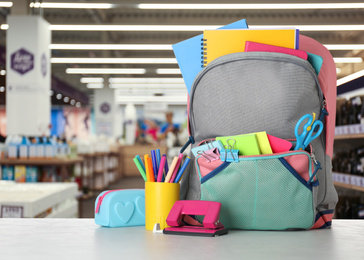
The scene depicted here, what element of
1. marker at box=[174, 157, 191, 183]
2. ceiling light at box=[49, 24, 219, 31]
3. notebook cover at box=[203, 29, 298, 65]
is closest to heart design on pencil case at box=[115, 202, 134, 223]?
marker at box=[174, 157, 191, 183]

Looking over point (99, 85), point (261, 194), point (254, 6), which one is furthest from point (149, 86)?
point (261, 194)

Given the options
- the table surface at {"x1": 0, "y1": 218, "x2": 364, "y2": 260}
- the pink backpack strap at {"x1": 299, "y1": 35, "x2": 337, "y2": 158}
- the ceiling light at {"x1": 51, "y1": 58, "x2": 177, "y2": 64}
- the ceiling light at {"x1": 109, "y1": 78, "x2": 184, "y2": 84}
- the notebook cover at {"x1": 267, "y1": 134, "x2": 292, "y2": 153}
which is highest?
the ceiling light at {"x1": 109, "y1": 78, "x2": 184, "y2": 84}

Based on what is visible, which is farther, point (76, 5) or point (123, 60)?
point (123, 60)

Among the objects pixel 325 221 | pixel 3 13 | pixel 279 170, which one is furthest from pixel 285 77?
pixel 3 13

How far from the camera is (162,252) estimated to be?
75cm

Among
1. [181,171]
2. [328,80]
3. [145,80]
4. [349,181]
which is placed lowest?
[349,181]

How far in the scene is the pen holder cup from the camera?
95 cm

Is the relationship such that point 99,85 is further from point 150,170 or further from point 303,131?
point 303,131

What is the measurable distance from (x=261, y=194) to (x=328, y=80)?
371 millimetres

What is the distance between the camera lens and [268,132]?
954 mm

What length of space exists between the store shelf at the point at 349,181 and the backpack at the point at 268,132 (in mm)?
2498

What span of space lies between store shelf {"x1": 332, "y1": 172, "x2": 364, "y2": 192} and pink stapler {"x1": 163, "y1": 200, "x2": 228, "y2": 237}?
2665mm

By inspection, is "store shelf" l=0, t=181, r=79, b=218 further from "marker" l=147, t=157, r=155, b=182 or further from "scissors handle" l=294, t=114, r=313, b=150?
"scissors handle" l=294, t=114, r=313, b=150

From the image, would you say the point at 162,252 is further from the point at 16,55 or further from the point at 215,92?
the point at 16,55
